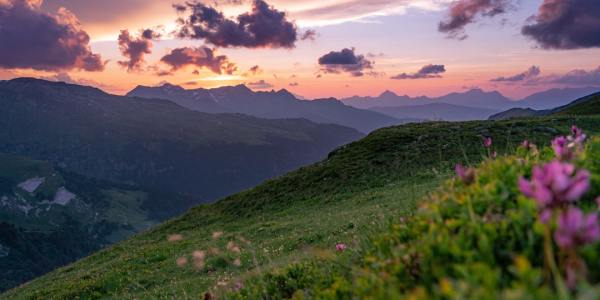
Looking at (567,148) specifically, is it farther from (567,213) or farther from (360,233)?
(360,233)

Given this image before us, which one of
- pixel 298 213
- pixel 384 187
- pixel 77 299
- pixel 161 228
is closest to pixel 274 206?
pixel 298 213

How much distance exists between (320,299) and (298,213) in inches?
1122

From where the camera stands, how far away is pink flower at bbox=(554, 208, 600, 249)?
2471 millimetres

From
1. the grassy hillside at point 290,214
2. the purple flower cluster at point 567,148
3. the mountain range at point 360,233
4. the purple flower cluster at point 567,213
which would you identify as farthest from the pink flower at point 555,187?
the grassy hillside at point 290,214

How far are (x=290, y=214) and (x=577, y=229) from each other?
3118 centimetres

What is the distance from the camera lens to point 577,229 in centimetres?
251

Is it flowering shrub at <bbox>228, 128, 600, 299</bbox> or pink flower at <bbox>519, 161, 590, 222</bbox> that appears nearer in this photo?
flowering shrub at <bbox>228, 128, 600, 299</bbox>

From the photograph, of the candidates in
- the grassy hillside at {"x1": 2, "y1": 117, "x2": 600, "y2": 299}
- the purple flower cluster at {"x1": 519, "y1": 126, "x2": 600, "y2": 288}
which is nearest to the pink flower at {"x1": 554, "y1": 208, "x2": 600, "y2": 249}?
the purple flower cluster at {"x1": 519, "y1": 126, "x2": 600, "y2": 288}

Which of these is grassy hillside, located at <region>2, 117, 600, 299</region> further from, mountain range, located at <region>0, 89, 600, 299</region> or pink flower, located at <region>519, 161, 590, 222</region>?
pink flower, located at <region>519, 161, 590, 222</region>

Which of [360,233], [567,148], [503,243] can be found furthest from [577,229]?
[360,233]

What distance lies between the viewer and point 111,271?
25.1 metres

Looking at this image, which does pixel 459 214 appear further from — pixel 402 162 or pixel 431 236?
pixel 402 162

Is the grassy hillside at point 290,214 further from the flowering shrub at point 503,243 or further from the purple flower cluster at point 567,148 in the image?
the flowering shrub at point 503,243

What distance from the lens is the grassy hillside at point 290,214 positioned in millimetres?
21172
